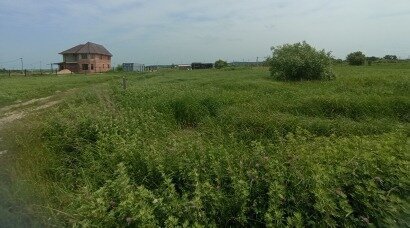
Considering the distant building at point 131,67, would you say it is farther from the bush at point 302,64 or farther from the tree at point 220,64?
the bush at point 302,64

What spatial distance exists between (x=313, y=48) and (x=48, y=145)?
61.4 ft

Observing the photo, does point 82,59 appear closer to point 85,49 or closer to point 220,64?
point 85,49

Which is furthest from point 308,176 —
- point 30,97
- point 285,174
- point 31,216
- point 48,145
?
point 30,97

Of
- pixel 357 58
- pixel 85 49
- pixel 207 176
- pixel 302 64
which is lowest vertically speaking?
pixel 207 176

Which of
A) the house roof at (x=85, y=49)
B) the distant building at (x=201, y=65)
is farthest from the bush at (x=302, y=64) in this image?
the distant building at (x=201, y=65)

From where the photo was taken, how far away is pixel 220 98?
1111cm

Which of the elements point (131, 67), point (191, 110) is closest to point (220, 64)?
point (131, 67)

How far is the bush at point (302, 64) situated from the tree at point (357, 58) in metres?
37.0

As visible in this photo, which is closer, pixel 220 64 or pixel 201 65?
pixel 220 64

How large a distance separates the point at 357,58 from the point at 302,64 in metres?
39.5

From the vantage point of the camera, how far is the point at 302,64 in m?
20.2

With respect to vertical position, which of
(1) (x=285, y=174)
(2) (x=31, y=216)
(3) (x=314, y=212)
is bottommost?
(2) (x=31, y=216)

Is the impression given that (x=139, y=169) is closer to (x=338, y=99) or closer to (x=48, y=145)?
(x=48, y=145)

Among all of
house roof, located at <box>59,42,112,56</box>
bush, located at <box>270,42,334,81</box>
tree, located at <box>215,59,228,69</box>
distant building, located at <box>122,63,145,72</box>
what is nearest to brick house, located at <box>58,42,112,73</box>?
house roof, located at <box>59,42,112,56</box>
